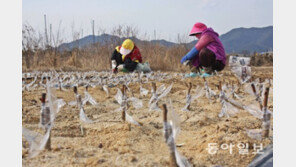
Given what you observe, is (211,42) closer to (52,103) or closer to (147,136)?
(147,136)

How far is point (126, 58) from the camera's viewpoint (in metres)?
5.68

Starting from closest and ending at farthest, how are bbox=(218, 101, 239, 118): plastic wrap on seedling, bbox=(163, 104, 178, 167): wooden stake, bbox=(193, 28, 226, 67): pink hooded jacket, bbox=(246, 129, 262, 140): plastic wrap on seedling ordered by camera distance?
bbox=(163, 104, 178, 167): wooden stake → bbox=(246, 129, 262, 140): plastic wrap on seedling → bbox=(218, 101, 239, 118): plastic wrap on seedling → bbox=(193, 28, 226, 67): pink hooded jacket

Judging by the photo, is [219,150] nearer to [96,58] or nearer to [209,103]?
[209,103]

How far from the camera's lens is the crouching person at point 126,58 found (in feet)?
18.4

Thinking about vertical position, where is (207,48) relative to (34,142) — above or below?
above

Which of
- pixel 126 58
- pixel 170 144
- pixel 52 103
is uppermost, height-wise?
pixel 126 58

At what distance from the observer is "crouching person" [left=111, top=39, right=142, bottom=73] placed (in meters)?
5.62

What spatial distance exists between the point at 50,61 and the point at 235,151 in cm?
590

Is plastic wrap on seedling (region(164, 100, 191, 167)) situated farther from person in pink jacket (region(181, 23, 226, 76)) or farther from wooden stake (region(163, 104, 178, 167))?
person in pink jacket (region(181, 23, 226, 76))

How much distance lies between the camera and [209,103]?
2.63 m

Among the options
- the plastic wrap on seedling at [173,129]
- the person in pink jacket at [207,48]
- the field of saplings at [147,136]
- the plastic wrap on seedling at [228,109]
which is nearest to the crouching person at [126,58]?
the person in pink jacket at [207,48]

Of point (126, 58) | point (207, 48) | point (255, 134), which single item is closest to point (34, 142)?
point (255, 134)

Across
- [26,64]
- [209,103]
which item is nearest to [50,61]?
[26,64]

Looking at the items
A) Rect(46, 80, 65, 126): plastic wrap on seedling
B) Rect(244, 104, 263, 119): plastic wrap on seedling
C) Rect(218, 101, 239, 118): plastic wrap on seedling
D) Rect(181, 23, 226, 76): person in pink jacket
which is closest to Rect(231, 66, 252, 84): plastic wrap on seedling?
Rect(218, 101, 239, 118): plastic wrap on seedling
